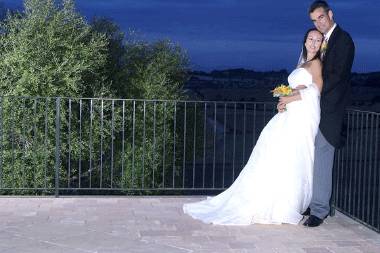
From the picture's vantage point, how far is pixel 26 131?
900cm

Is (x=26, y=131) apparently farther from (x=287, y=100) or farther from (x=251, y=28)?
(x=251, y=28)

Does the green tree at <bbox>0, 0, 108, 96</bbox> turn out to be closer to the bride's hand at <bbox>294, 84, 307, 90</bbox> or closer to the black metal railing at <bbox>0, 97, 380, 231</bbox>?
the black metal railing at <bbox>0, 97, 380, 231</bbox>

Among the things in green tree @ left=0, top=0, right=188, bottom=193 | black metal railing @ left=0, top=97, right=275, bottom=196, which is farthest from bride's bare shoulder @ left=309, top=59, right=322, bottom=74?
green tree @ left=0, top=0, right=188, bottom=193

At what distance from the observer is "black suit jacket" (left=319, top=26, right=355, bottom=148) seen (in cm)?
608

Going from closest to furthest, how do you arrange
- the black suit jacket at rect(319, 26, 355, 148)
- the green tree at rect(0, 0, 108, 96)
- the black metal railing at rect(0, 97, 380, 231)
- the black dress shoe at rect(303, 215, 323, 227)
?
the black suit jacket at rect(319, 26, 355, 148) < the black dress shoe at rect(303, 215, 323, 227) < the black metal railing at rect(0, 97, 380, 231) < the green tree at rect(0, 0, 108, 96)

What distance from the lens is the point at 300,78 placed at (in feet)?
20.8

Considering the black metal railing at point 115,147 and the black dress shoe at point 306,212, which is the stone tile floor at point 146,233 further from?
the black metal railing at point 115,147

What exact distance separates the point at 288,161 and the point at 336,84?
85 cm

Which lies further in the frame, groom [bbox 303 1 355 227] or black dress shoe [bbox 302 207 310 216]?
black dress shoe [bbox 302 207 310 216]

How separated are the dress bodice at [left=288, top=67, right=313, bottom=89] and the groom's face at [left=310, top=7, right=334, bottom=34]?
0.41 metres

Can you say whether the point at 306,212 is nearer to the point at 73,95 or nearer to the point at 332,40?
the point at 332,40

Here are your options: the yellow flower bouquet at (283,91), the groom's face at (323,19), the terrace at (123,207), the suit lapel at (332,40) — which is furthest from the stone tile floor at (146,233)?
the groom's face at (323,19)

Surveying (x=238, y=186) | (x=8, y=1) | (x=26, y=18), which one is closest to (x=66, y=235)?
(x=238, y=186)

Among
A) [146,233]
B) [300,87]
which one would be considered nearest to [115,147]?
[146,233]
